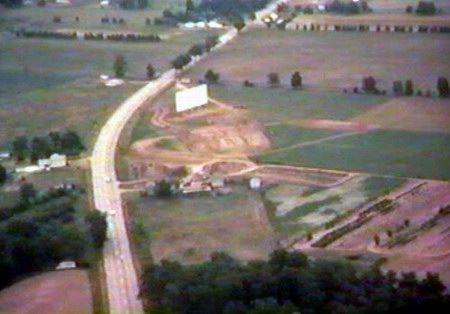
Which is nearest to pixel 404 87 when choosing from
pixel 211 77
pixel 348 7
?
pixel 211 77

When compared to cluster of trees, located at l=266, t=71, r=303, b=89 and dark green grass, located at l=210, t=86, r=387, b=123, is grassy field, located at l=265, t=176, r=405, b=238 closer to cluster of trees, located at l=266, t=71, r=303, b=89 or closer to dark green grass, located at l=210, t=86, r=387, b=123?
dark green grass, located at l=210, t=86, r=387, b=123

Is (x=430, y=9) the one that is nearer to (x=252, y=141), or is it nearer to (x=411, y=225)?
(x=252, y=141)

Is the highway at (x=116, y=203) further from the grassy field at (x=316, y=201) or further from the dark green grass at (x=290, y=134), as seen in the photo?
the dark green grass at (x=290, y=134)

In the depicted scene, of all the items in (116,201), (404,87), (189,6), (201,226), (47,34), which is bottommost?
(201,226)

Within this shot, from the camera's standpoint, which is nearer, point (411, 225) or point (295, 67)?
point (411, 225)

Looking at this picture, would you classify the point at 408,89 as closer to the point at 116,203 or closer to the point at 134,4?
the point at 116,203

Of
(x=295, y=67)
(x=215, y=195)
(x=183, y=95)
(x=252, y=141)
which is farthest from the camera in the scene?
(x=295, y=67)

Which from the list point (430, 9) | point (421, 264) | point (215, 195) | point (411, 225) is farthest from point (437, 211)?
point (430, 9)

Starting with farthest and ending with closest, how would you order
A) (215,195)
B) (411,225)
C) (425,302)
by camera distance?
(215,195), (411,225), (425,302)

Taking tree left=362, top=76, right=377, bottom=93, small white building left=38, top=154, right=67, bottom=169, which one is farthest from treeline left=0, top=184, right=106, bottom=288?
tree left=362, top=76, right=377, bottom=93
